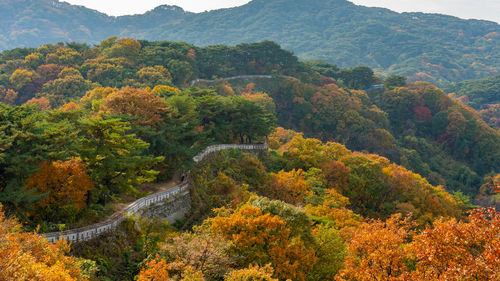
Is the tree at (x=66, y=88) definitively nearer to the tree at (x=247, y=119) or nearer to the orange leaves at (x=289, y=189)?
the tree at (x=247, y=119)

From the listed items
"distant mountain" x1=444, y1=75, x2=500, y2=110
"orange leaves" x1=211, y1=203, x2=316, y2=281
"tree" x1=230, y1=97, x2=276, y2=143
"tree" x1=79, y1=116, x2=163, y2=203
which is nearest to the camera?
"orange leaves" x1=211, y1=203, x2=316, y2=281

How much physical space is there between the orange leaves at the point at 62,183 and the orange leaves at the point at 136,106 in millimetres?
10396

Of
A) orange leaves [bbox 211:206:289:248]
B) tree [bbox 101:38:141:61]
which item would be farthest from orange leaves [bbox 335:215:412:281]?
tree [bbox 101:38:141:61]

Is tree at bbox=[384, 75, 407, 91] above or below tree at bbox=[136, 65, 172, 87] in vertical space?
below

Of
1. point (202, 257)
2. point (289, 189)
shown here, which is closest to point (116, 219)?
point (202, 257)

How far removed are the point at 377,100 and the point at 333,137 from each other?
33.5 m

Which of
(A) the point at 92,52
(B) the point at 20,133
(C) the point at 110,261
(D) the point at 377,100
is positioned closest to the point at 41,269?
(C) the point at 110,261

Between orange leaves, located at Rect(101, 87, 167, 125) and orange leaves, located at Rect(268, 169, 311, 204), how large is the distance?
47.2ft

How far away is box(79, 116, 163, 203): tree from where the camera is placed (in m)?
26.9

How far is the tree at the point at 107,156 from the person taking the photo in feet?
88.4

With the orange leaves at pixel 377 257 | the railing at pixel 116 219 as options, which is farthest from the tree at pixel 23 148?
the orange leaves at pixel 377 257

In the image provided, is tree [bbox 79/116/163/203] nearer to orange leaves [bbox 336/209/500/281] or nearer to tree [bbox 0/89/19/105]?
orange leaves [bbox 336/209/500/281]

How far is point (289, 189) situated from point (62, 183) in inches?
953

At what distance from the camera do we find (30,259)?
14438 millimetres
